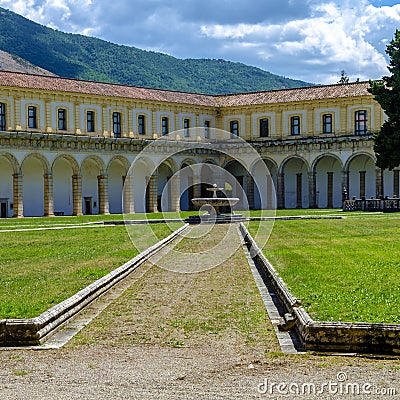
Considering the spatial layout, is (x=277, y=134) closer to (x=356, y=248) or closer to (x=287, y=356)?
(x=356, y=248)

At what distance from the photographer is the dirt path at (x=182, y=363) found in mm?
6844

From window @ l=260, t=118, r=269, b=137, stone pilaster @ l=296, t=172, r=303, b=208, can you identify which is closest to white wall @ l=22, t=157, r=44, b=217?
window @ l=260, t=118, r=269, b=137

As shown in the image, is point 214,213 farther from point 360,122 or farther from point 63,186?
point 360,122

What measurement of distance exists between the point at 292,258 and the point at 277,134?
147 feet

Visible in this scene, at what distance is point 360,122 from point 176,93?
1581 centimetres

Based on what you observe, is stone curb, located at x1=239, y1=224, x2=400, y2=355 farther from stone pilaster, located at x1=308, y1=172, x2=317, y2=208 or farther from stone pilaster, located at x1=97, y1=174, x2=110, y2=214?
stone pilaster, located at x1=308, y1=172, x2=317, y2=208

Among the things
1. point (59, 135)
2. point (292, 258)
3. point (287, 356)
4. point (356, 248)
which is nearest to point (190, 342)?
point (287, 356)

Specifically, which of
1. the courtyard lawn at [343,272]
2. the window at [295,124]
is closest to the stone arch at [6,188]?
the window at [295,124]

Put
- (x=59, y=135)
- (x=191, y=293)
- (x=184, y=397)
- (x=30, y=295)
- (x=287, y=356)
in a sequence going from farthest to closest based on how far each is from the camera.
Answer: (x=59, y=135), (x=191, y=293), (x=30, y=295), (x=287, y=356), (x=184, y=397)

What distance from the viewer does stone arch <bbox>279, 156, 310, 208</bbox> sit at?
6247cm

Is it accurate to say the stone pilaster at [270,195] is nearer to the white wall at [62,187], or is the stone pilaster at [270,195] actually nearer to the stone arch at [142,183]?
the stone arch at [142,183]

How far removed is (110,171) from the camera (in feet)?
194

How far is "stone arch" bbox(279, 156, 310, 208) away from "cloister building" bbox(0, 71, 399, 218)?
86 mm

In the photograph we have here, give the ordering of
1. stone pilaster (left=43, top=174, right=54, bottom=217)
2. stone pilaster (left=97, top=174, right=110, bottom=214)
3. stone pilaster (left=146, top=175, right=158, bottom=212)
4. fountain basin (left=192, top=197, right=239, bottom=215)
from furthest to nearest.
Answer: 1. stone pilaster (left=146, top=175, right=158, bottom=212)
2. stone pilaster (left=97, top=174, right=110, bottom=214)
3. stone pilaster (left=43, top=174, right=54, bottom=217)
4. fountain basin (left=192, top=197, right=239, bottom=215)
